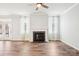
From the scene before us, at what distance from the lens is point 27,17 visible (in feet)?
38.3

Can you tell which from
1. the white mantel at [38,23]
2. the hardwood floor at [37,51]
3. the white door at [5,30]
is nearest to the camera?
the hardwood floor at [37,51]

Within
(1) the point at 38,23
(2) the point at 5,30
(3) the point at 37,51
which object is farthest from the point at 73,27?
(2) the point at 5,30

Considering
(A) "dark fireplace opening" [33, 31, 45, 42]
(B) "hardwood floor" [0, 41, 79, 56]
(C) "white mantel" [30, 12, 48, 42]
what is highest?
(C) "white mantel" [30, 12, 48, 42]

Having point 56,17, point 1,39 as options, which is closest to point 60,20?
point 56,17

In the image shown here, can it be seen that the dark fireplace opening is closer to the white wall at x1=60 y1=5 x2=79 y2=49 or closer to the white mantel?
the white mantel

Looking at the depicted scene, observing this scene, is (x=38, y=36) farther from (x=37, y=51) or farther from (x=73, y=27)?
(x=37, y=51)

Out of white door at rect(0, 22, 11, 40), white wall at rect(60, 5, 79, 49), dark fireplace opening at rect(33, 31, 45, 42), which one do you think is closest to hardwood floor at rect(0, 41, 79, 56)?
white wall at rect(60, 5, 79, 49)

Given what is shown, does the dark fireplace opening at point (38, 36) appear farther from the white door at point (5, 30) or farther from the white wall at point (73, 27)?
the white wall at point (73, 27)

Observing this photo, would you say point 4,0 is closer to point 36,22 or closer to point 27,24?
point 36,22

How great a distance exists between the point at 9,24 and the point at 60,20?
15.7ft

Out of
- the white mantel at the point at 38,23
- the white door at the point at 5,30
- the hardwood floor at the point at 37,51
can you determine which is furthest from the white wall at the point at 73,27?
the white door at the point at 5,30

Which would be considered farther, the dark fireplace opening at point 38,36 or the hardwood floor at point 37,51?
the dark fireplace opening at point 38,36

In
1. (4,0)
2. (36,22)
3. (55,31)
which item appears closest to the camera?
(4,0)

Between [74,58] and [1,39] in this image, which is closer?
[74,58]
